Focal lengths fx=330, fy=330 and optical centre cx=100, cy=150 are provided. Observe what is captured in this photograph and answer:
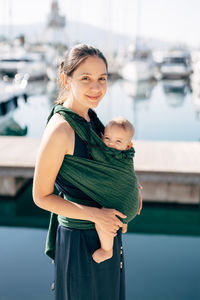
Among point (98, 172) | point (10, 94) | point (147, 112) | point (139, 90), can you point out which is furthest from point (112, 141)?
point (139, 90)

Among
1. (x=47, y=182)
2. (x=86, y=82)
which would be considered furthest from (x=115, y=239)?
(x=86, y=82)

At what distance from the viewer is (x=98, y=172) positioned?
115cm

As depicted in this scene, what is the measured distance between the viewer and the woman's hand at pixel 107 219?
113 centimetres

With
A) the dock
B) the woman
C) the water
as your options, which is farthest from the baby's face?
the water

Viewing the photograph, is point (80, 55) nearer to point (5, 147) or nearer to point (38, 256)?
point (38, 256)

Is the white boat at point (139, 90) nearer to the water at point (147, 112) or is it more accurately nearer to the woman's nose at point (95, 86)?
the water at point (147, 112)

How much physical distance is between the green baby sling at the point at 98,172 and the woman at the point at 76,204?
0.02 metres

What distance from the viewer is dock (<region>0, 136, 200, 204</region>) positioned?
4641mm

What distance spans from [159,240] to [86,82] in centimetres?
369

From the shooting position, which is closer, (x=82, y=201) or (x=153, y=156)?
(x=82, y=201)

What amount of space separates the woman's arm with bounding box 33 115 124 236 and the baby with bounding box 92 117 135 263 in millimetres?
56

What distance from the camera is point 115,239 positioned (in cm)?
133

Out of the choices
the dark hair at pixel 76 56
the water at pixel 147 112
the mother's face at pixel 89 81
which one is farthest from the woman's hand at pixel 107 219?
the water at pixel 147 112

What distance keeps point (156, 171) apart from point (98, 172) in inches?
140
